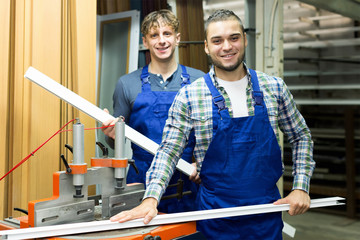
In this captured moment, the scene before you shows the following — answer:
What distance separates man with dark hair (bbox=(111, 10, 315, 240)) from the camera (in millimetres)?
1606

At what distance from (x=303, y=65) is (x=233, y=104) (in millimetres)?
4410

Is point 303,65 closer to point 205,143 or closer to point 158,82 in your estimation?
point 158,82

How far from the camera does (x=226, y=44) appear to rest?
1667mm

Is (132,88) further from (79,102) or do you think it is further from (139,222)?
(139,222)

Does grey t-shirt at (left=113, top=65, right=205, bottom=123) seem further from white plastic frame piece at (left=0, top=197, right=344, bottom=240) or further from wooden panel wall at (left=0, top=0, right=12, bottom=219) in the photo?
white plastic frame piece at (left=0, top=197, right=344, bottom=240)

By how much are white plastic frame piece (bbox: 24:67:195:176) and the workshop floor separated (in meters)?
2.91

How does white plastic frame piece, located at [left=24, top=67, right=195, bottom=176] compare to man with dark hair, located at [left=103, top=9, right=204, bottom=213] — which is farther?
man with dark hair, located at [left=103, top=9, right=204, bottom=213]

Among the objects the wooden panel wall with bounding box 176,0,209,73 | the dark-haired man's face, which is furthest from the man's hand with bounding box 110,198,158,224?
the wooden panel wall with bounding box 176,0,209,73

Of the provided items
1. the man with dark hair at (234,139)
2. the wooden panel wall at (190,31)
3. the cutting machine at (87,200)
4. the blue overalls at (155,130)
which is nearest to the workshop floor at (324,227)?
the wooden panel wall at (190,31)

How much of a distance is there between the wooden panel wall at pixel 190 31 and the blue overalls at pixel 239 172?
6.36 ft

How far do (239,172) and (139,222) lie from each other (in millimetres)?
454

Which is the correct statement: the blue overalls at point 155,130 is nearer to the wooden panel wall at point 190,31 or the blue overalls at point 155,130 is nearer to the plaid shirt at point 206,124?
the plaid shirt at point 206,124

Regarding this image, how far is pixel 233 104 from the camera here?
66.1 inches

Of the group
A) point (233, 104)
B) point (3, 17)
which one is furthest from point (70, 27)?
point (233, 104)
